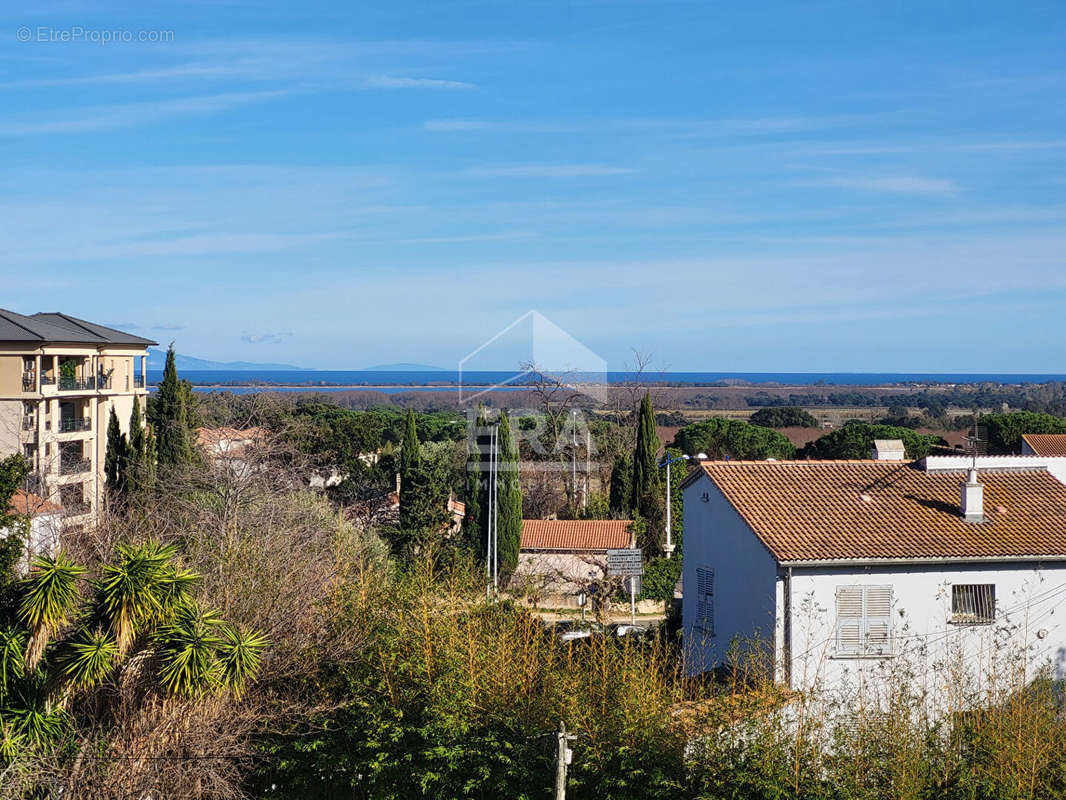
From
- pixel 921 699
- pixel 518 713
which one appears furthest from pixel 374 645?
pixel 921 699

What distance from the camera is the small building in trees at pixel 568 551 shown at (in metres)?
34.8

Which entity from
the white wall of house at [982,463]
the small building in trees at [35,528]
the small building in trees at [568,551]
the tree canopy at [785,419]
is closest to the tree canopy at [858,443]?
the small building in trees at [568,551]

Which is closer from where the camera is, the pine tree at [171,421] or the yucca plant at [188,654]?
the yucca plant at [188,654]

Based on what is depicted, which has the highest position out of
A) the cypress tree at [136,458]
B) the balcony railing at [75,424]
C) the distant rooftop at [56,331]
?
the distant rooftop at [56,331]

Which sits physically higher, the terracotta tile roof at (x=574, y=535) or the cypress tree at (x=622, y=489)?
the cypress tree at (x=622, y=489)

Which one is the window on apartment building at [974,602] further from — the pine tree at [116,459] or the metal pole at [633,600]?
the pine tree at [116,459]

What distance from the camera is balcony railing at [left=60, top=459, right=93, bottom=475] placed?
129 feet

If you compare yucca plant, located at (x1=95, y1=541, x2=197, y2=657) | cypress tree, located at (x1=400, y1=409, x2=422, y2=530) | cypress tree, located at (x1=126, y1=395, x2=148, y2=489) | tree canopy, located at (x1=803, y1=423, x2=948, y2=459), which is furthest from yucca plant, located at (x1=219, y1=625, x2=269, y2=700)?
tree canopy, located at (x1=803, y1=423, x2=948, y2=459)

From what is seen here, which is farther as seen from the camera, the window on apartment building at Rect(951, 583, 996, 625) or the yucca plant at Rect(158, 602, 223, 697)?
the window on apartment building at Rect(951, 583, 996, 625)

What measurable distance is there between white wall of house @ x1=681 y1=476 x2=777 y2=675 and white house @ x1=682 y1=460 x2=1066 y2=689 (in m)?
0.03

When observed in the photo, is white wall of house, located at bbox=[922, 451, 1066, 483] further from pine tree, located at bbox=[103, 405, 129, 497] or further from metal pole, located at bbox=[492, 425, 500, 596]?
pine tree, located at bbox=[103, 405, 129, 497]

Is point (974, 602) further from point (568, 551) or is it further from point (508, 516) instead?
point (568, 551)

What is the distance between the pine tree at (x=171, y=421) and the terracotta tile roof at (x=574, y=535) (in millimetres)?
11535

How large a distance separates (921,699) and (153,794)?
8331mm
